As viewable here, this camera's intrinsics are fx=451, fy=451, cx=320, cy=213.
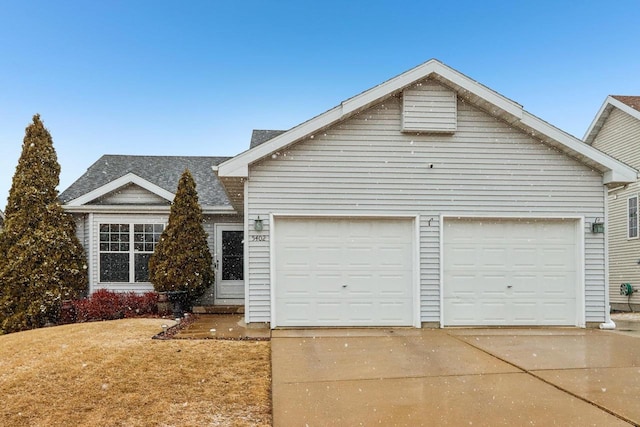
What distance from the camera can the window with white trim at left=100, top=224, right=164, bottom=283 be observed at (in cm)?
1266

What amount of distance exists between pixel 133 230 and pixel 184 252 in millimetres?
2284

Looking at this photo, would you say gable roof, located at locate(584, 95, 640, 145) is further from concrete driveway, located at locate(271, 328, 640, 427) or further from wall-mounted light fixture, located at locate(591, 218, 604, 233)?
concrete driveway, located at locate(271, 328, 640, 427)

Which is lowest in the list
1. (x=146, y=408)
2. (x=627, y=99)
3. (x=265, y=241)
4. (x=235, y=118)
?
(x=146, y=408)

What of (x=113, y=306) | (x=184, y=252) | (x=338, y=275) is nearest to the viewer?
(x=338, y=275)

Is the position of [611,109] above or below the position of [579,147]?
above

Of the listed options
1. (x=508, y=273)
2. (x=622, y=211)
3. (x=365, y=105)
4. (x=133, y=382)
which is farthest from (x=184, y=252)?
(x=622, y=211)

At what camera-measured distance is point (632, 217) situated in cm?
1500

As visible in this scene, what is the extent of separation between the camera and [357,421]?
13.2 ft

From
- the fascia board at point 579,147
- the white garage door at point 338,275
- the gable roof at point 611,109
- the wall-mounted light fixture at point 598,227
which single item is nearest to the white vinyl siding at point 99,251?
the white garage door at point 338,275

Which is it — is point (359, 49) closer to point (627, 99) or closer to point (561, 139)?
point (627, 99)

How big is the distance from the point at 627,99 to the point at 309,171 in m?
13.4

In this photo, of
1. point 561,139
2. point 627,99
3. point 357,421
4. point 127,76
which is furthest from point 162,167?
point 627,99

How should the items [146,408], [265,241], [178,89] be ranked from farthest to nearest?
[178,89], [265,241], [146,408]

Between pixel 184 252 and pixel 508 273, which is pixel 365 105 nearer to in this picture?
pixel 508 273
